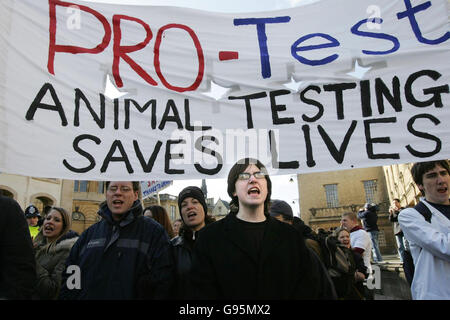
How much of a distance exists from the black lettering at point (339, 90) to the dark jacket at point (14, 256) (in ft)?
7.92

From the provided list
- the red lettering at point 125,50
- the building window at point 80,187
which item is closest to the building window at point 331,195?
the building window at point 80,187

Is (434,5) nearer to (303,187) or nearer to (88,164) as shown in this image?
(88,164)

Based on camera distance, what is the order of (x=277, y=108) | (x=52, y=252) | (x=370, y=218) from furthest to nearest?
(x=370, y=218) → (x=52, y=252) → (x=277, y=108)

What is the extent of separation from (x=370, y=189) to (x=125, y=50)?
105 feet

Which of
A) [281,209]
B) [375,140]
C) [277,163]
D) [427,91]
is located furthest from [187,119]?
[427,91]

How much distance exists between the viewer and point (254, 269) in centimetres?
179

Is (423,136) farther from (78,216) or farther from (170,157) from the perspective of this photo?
(78,216)

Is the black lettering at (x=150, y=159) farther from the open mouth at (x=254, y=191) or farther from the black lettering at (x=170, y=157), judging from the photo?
the open mouth at (x=254, y=191)

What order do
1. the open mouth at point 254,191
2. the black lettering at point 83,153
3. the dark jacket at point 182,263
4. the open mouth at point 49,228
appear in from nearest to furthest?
the open mouth at point 254,191 → the dark jacket at point 182,263 → the black lettering at point 83,153 → the open mouth at point 49,228

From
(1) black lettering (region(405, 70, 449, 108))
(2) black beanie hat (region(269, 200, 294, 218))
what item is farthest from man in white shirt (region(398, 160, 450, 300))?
(2) black beanie hat (region(269, 200, 294, 218))

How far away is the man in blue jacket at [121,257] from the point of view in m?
2.24

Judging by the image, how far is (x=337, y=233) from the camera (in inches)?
198

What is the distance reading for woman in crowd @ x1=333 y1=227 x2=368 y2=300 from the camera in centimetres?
348

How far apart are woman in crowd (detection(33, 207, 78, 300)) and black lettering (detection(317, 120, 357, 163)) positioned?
2.53 meters
